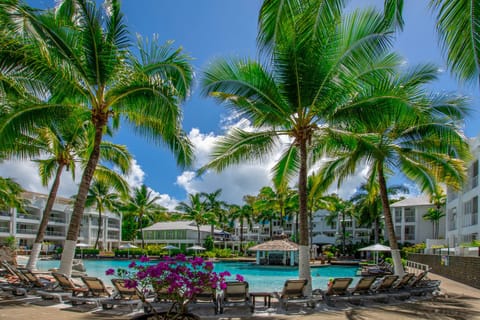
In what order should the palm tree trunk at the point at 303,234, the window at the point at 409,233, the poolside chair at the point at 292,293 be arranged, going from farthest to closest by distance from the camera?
the window at the point at 409,233 < the palm tree trunk at the point at 303,234 < the poolside chair at the point at 292,293

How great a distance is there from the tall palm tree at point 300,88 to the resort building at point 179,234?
48510mm

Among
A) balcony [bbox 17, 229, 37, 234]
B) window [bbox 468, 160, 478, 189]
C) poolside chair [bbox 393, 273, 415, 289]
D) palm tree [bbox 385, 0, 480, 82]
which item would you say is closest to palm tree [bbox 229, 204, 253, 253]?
balcony [bbox 17, 229, 37, 234]

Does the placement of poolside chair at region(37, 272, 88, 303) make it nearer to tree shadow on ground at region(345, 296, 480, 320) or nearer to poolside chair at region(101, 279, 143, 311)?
poolside chair at region(101, 279, 143, 311)

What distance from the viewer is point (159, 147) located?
44.6 ft

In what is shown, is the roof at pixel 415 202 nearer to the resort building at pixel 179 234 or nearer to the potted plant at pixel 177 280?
the resort building at pixel 179 234

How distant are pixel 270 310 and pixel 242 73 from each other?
6.17m

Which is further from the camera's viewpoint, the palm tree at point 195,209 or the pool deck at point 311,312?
the palm tree at point 195,209

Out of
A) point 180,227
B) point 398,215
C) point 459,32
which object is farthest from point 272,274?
point 180,227

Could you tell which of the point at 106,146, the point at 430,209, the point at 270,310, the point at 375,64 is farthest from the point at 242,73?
the point at 430,209

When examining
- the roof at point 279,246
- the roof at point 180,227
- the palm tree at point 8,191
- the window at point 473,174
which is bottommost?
the roof at point 180,227

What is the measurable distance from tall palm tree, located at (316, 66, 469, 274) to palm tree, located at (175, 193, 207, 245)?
38429 millimetres

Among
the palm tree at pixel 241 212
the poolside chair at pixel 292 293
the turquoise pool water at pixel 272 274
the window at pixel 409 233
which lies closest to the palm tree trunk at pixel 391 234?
the turquoise pool water at pixel 272 274

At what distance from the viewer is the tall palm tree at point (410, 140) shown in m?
11.5

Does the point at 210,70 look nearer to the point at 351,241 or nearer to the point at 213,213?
the point at 213,213
